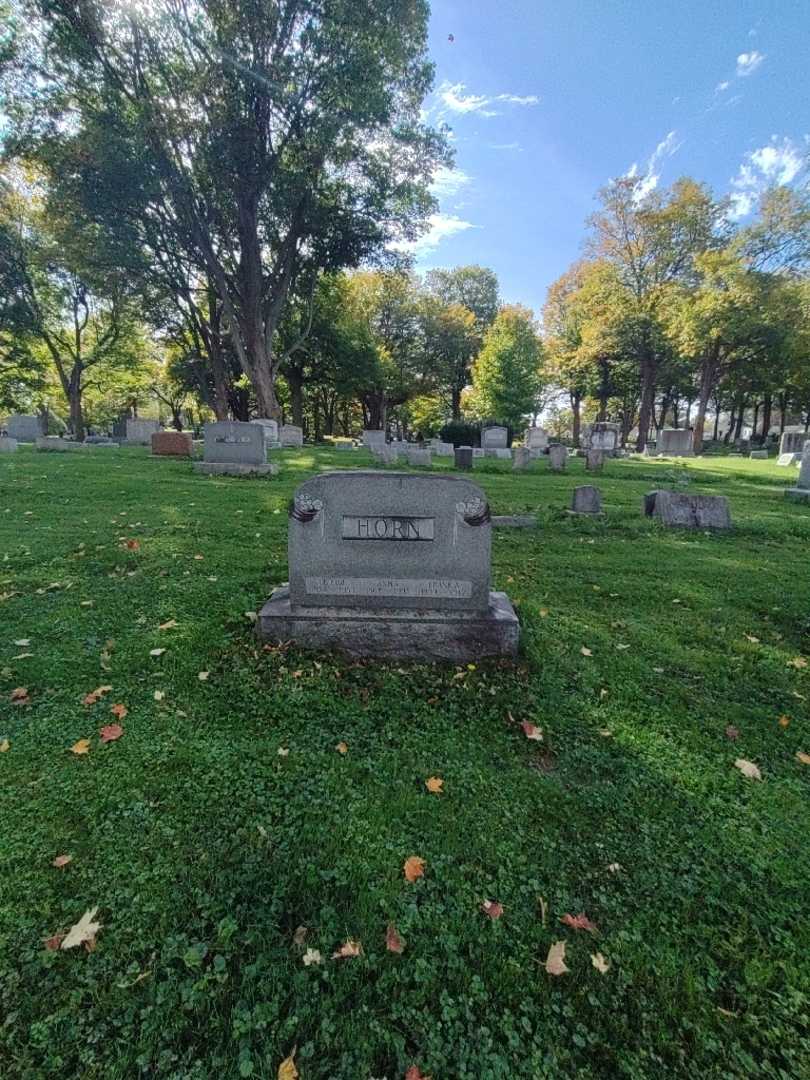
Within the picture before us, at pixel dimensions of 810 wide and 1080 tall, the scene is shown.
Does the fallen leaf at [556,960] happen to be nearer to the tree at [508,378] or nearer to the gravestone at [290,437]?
the gravestone at [290,437]

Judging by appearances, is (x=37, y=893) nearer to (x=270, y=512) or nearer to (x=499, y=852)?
(x=499, y=852)

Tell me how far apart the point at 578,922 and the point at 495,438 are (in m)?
25.1

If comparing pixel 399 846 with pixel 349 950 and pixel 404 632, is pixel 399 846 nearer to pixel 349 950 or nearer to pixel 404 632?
pixel 349 950

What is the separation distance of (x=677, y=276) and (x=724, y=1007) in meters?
39.6

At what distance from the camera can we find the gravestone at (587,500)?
8.23 meters

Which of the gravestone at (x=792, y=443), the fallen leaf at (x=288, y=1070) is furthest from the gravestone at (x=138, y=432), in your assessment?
the gravestone at (x=792, y=443)

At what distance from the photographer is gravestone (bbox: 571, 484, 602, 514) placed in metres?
8.23

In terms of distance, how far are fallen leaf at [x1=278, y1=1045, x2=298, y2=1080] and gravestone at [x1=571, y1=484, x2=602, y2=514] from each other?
7674mm

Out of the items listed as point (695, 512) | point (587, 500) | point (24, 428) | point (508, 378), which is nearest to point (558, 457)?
point (587, 500)

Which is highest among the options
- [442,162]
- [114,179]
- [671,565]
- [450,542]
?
[442,162]

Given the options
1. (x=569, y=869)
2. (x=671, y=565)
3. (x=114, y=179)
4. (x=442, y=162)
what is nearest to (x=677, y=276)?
(x=442, y=162)

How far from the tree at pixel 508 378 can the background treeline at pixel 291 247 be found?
5.9 inches

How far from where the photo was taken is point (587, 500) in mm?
8266

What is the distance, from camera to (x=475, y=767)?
257 centimetres
